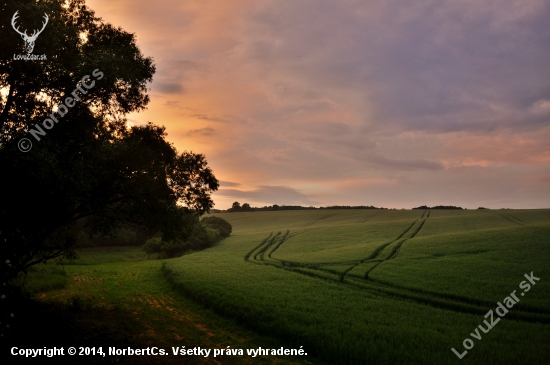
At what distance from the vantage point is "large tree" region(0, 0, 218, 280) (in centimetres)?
1174

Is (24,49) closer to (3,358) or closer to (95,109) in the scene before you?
(95,109)

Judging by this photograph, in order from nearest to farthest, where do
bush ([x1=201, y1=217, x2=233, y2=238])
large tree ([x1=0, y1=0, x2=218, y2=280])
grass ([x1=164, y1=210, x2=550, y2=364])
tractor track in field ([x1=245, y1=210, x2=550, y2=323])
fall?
large tree ([x1=0, y1=0, x2=218, y2=280]) → grass ([x1=164, y1=210, x2=550, y2=364]) → tractor track in field ([x1=245, y1=210, x2=550, y2=323]) → bush ([x1=201, y1=217, x2=233, y2=238])

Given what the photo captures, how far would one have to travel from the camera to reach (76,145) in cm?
1407

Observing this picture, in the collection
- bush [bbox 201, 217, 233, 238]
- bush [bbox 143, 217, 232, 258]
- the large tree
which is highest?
the large tree

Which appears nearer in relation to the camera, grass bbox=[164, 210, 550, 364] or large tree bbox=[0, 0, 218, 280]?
large tree bbox=[0, 0, 218, 280]

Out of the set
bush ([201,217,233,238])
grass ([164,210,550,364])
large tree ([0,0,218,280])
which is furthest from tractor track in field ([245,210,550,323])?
bush ([201,217,233,238])

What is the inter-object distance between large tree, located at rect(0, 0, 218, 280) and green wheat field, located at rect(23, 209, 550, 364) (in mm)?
5824

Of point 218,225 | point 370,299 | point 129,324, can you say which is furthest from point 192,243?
point 370,299

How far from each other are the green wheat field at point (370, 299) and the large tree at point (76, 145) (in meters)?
5.82

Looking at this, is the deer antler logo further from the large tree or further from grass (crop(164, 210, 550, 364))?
grass (crop(164, 210, 550, 364))

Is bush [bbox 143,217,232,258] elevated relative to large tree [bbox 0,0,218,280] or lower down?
lower down

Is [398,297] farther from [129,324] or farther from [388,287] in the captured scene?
[129,324]

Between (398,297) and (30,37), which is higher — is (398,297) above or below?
below

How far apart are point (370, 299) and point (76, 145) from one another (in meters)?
18.2
